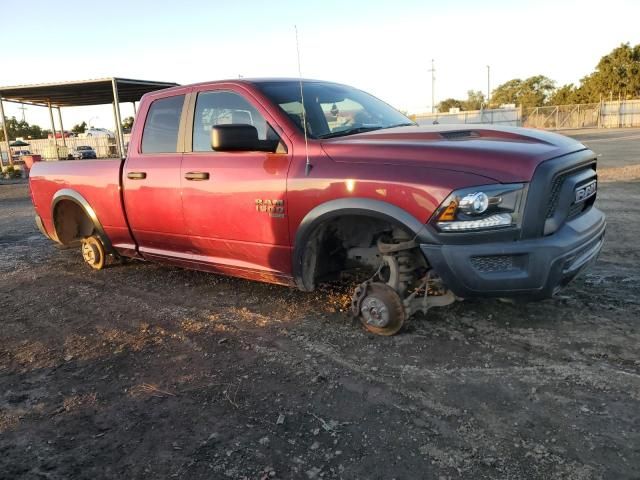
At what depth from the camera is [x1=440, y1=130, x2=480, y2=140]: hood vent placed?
3398 millimetres

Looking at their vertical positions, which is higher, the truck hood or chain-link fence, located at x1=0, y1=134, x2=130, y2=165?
chain-link fence, located at x1=0, y1=134, x2=130, y2=165

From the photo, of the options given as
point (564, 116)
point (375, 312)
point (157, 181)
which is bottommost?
point (375, 312)

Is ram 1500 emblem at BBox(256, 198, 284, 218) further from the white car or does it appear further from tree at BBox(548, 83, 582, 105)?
tree at BBox(548, 83, 582, 105)

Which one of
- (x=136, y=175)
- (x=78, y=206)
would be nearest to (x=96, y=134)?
(x=78, y=206)

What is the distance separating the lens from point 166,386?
307cm

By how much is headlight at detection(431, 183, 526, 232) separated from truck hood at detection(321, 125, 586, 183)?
0.08m

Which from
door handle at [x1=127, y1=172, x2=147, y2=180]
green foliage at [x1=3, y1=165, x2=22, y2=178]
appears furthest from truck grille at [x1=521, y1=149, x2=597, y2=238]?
green foliage at [x1=3, y1=165, x2=22, y2=178]

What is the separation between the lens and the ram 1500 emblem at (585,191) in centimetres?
329

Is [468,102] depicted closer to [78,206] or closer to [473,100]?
[473,100]

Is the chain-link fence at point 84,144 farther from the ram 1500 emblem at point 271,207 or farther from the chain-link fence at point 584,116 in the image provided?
the chain-link fence at point 584,116

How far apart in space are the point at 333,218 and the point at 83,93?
543 inches

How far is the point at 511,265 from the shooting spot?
3.01 metres

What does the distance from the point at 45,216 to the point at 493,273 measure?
5312mm

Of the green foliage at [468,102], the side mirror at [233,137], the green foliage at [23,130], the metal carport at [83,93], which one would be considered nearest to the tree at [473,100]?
the green foliage at [468,102]
